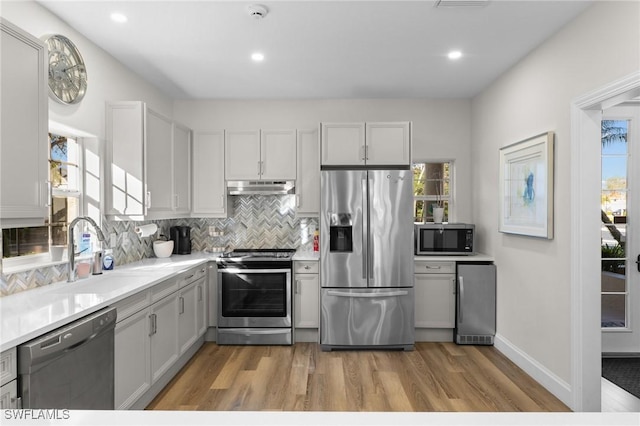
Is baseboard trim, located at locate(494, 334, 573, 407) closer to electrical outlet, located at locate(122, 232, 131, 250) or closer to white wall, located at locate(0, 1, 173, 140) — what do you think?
electrical outlet, located at locate(122, 232, 131, 250)

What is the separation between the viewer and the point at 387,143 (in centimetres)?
391

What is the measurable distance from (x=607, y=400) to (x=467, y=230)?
5.91ft

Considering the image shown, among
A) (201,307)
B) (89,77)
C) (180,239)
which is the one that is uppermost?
(89,77)

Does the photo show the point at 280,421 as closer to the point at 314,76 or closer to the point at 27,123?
the point at 27,123

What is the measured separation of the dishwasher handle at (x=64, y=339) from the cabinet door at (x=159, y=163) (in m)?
1.44

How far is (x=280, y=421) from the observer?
72cm

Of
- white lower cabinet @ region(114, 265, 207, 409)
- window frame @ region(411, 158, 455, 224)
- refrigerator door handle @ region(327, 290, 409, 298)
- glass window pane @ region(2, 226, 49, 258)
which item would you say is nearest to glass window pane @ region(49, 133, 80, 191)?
glass window pane @ region(2, 226, 49, 258)

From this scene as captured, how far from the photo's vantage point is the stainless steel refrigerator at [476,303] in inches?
151

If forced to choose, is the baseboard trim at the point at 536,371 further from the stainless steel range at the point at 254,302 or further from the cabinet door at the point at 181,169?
the cabinet door at the point at 181,169

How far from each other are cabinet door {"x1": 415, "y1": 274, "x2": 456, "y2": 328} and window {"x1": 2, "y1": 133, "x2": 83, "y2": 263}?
3221 millimetres

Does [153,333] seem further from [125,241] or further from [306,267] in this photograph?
[306,267]

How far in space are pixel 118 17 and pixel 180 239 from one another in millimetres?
2361

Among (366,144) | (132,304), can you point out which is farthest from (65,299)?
(366,144)

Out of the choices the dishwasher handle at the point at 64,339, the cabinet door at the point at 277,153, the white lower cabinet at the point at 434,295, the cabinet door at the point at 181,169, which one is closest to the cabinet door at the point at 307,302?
the white lower cabinet at the point at 434,295
